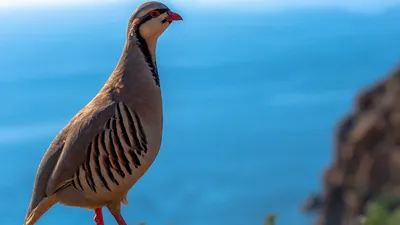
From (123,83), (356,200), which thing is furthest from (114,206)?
(356,200)

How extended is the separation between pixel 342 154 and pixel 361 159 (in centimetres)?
37

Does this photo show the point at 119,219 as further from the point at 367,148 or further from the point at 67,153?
the point at 367,148

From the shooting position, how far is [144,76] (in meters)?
1.72

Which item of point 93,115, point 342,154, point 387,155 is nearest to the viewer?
point 93,115

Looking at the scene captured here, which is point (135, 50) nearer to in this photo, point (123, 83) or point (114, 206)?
point (123, 83)

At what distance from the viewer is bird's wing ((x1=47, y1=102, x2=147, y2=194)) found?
5.46ft

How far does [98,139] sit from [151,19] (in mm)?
309

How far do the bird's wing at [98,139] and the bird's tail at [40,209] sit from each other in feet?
0.09

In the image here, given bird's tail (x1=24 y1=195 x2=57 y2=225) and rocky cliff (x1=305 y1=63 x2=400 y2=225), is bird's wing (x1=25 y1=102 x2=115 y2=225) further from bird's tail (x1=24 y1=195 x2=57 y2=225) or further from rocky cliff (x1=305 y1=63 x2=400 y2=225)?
rocky cliff (x1=305 y1=63 x2=400 y2=225)

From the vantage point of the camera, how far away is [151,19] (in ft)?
5.49

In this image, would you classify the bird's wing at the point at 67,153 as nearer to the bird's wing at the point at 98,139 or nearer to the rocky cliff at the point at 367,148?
the bird's wing at the point at 98,139

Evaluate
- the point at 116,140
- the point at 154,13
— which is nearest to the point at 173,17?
the point at 154,13

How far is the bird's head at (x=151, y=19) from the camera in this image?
5.49ft

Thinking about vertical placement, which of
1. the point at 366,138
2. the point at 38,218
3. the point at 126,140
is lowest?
the point at 38,218
